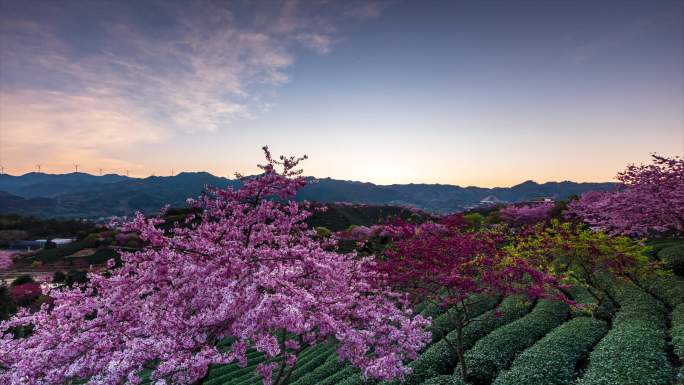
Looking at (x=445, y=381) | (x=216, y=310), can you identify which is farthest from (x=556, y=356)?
(x=216, y=310)

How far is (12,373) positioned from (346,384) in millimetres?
9976

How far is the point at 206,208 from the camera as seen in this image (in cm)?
958

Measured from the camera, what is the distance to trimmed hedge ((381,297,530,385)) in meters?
13.4

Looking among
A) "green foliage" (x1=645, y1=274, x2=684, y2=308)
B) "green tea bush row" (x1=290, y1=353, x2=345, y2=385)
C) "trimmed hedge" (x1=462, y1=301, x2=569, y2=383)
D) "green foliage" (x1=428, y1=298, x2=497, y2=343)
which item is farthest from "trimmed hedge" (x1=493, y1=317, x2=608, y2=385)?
"green tea bush row" (x1=290, y1=353, x2=345, y2=385)

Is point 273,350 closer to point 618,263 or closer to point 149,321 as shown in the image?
point 149,321

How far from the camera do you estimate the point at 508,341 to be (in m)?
14.9

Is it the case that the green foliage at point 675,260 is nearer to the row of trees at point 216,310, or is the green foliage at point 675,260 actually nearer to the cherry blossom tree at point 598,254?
the cherry blossom tree at point 598,254

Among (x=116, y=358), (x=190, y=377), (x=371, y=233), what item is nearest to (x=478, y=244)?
(x=190, y=377)

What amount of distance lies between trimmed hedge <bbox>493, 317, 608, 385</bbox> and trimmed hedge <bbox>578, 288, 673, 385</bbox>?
51 centimetres

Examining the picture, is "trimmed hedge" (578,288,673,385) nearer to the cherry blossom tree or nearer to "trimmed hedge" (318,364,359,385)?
the cherry blossom tree

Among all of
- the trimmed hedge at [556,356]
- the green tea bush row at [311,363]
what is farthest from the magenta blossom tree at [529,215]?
the green tea bush row at [311,363]

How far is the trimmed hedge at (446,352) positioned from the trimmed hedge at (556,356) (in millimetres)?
1770

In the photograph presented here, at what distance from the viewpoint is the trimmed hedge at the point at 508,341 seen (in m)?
13.0

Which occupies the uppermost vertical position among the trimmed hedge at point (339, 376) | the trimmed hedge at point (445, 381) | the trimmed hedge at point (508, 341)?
the trimmed hedge at point (508, 341)
